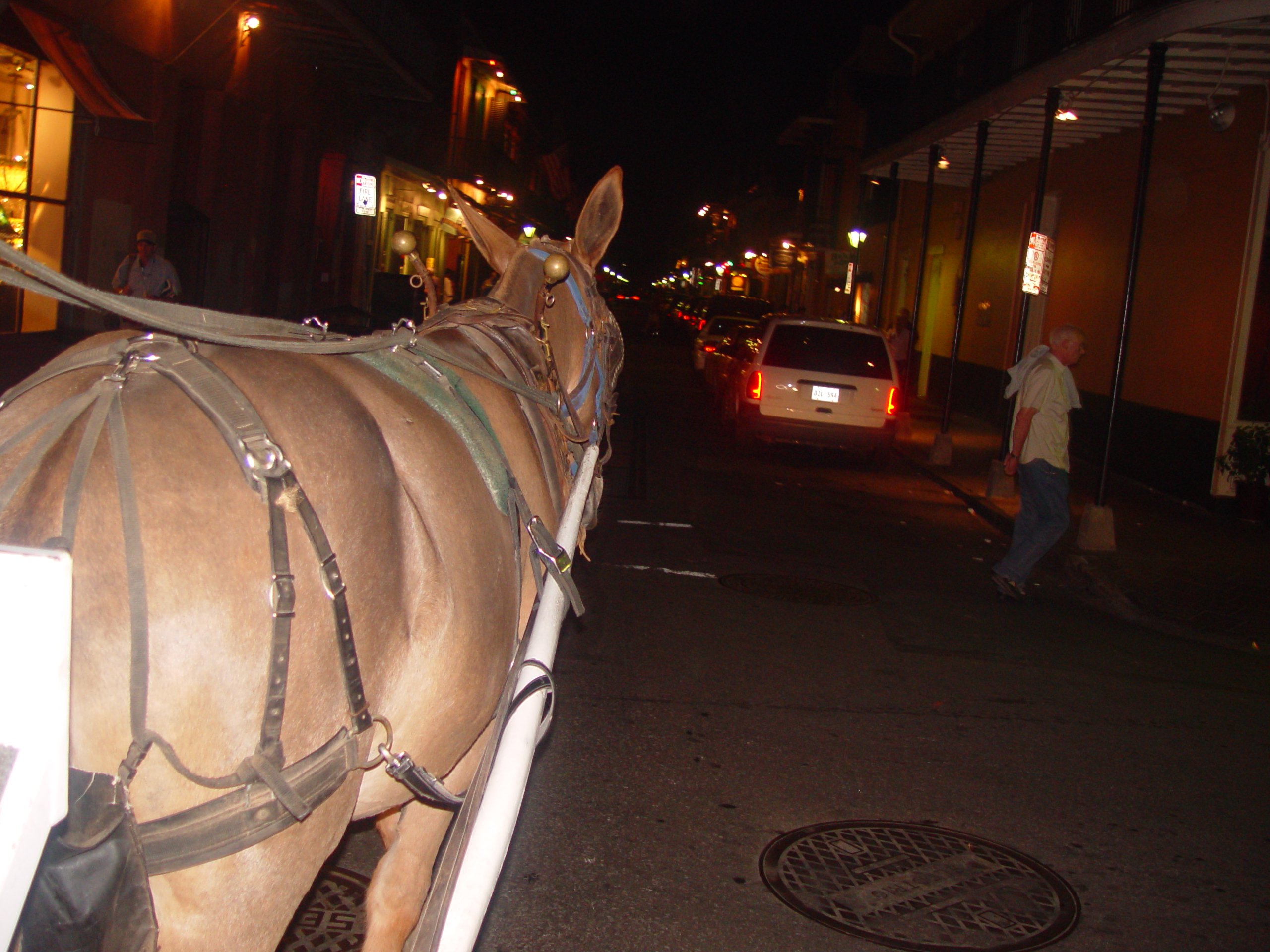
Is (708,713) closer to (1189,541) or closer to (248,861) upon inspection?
(248,861)

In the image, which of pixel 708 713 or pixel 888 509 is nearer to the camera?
pixel 708 713

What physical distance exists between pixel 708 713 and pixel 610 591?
7.26 ft

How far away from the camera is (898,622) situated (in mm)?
7086

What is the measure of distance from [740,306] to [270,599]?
2863 centimetres

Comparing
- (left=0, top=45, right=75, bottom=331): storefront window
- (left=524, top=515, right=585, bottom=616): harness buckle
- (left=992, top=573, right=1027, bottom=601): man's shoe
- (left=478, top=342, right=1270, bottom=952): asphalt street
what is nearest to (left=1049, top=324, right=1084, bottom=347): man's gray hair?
(left=992, top=573, right=1027, bottom=601): man's shoe

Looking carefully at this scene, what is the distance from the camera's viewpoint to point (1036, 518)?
7879 mm

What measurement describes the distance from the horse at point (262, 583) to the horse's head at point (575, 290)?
44.8 inches

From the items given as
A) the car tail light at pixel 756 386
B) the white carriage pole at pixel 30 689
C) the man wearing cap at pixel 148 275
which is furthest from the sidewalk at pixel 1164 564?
the man wearing cap at pixel 148 275

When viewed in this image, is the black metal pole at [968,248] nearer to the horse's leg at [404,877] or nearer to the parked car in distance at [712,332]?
the parked car in distance at [712,332]

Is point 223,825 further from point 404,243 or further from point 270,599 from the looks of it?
point 404,243

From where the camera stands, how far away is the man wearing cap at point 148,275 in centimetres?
1212

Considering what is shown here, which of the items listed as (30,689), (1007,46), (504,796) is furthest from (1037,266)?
(30,689)

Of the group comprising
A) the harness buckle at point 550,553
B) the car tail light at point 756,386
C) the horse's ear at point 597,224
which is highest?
the horse's ear at point 597,224

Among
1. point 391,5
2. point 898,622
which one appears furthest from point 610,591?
point 391,5
